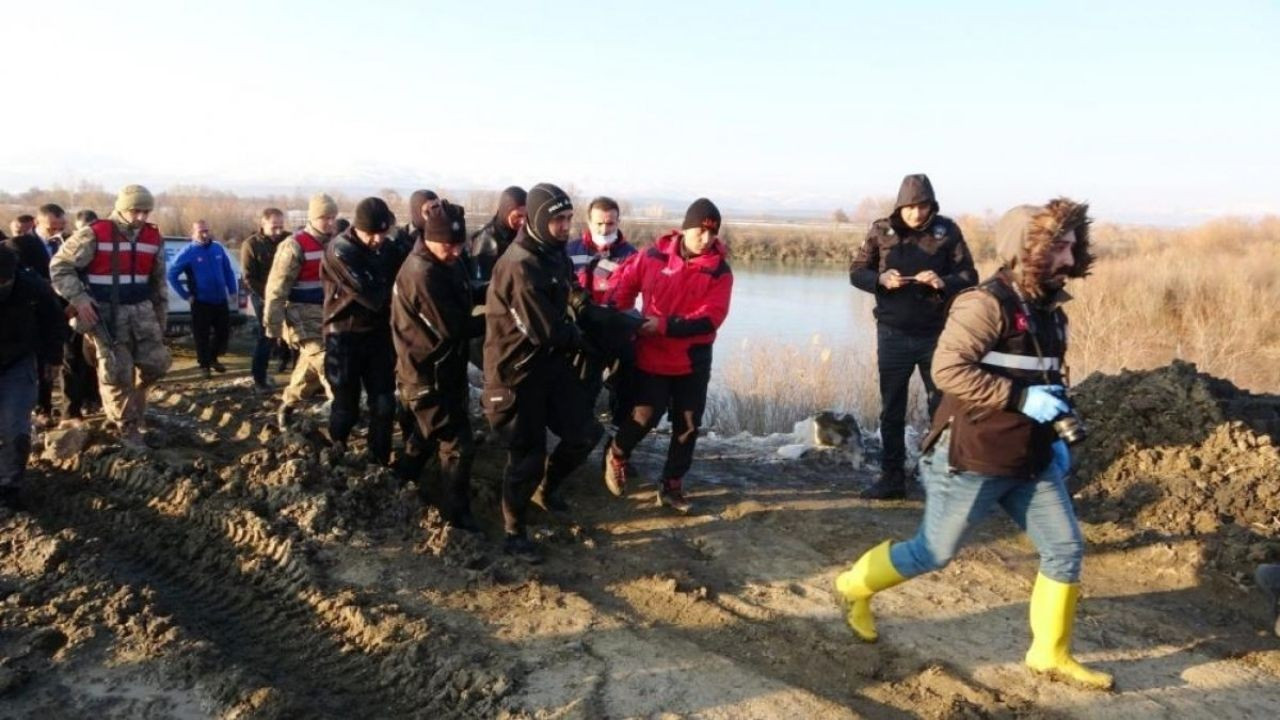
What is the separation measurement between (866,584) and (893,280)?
215 cm

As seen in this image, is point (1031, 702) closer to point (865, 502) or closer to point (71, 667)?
point (865, 502)

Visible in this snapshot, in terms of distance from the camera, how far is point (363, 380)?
6.54 metres

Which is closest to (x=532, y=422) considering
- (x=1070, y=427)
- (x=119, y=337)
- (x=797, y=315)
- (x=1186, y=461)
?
(x=1070, y=427)

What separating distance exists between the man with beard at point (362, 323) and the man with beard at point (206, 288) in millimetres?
4944

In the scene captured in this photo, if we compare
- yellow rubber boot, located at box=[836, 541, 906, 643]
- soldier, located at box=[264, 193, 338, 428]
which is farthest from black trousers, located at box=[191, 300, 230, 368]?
yellow rubber boot, located at box=[836, 541, 906, 643]

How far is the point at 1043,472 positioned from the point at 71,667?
418cm

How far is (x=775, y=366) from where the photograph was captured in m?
12.3

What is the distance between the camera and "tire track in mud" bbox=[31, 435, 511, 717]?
13.1ft

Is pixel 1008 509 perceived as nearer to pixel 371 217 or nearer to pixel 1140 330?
pixel 371 217

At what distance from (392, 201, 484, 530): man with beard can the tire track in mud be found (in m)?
0.98

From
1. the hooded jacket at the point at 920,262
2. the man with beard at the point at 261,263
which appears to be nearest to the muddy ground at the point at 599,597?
the hooded jacket at the point at 920,262

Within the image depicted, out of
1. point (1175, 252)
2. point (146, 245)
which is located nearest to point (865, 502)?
point (146, 245)

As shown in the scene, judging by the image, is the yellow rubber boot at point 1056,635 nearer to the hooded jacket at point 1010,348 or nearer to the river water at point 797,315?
the hooded jacket at point 1010,348

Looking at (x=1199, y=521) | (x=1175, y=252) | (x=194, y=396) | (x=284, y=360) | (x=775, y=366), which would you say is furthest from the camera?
(x=1175, y=252)
